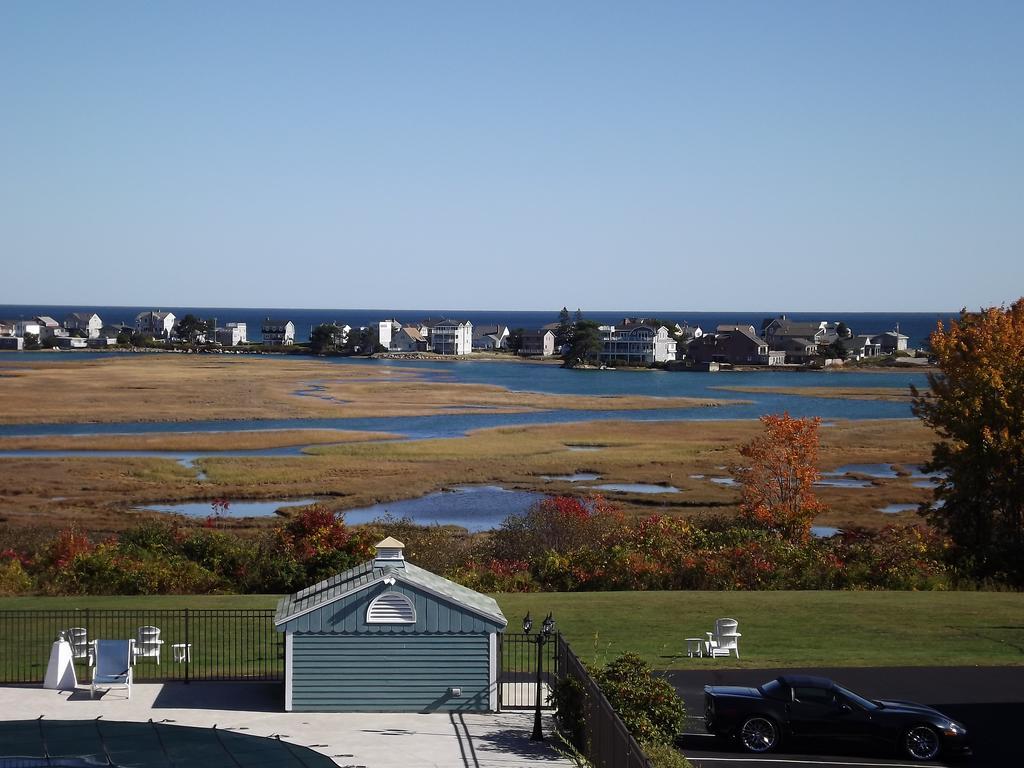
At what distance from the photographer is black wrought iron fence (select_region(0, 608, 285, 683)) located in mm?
21203

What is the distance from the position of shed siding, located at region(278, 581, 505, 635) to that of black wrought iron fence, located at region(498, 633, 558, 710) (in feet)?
2.07

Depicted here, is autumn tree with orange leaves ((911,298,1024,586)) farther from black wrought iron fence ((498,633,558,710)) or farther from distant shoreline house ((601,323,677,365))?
distant shoreline house ((601,323,677,365))

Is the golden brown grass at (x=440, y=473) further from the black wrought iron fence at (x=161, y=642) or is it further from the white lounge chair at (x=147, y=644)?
the white lounge chair at (x=147, y=644)

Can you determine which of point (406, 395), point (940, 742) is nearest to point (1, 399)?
point (406, 395)

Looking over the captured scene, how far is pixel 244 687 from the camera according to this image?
808 inches

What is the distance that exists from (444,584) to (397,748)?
347 cm

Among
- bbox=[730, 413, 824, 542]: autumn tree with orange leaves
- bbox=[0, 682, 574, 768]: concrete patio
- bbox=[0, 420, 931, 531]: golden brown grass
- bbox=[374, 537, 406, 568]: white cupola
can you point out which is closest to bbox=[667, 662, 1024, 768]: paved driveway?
bbox=[0, 682, 574, 768]: concrete patio

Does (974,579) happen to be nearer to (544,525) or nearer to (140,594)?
(544,525)

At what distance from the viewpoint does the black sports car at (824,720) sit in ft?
56.2

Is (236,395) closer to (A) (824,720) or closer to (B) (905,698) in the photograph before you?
(B) (905,698)

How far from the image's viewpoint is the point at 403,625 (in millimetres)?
19219

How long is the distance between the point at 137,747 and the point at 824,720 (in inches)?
381

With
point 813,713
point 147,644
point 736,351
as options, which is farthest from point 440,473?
point 736,351

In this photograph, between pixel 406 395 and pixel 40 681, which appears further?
pixel 406 395
